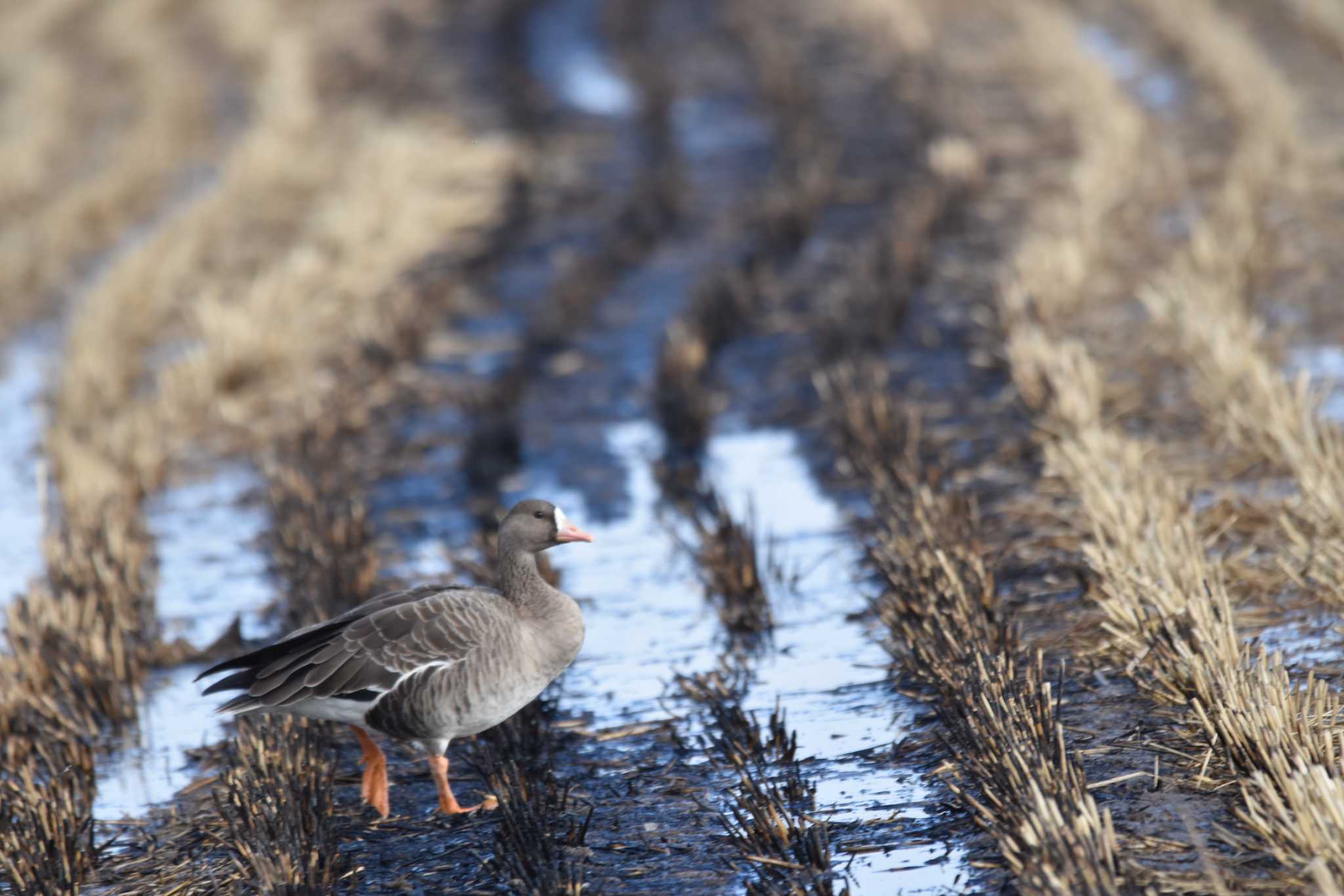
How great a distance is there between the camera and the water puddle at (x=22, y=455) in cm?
802

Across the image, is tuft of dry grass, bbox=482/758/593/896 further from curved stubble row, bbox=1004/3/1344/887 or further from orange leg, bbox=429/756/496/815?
curved stubble row, bbox=1004/3/1344/887

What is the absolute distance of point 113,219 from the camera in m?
15.8

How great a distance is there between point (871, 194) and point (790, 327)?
403cm

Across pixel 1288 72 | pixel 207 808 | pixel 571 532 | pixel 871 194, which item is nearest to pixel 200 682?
pixel 207 808

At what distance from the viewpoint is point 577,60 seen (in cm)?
2202

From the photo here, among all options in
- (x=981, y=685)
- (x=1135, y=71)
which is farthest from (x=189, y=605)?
(x=1135, y=71)

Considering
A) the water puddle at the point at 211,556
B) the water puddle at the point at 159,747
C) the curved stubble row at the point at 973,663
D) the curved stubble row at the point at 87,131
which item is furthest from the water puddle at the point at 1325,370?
the curved stubble row at the point at 87,131

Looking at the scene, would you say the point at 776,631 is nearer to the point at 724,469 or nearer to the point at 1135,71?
the point at 724,469

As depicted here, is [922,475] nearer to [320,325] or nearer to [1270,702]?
[1270,702]

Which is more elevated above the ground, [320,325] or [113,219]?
[113,219]

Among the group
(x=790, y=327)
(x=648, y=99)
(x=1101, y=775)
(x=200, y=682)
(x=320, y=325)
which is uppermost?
(x=648, y=99)

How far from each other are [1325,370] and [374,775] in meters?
6.19

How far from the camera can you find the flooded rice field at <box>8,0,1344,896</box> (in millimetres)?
4590

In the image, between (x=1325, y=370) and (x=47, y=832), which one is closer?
(x=47, y=832)
